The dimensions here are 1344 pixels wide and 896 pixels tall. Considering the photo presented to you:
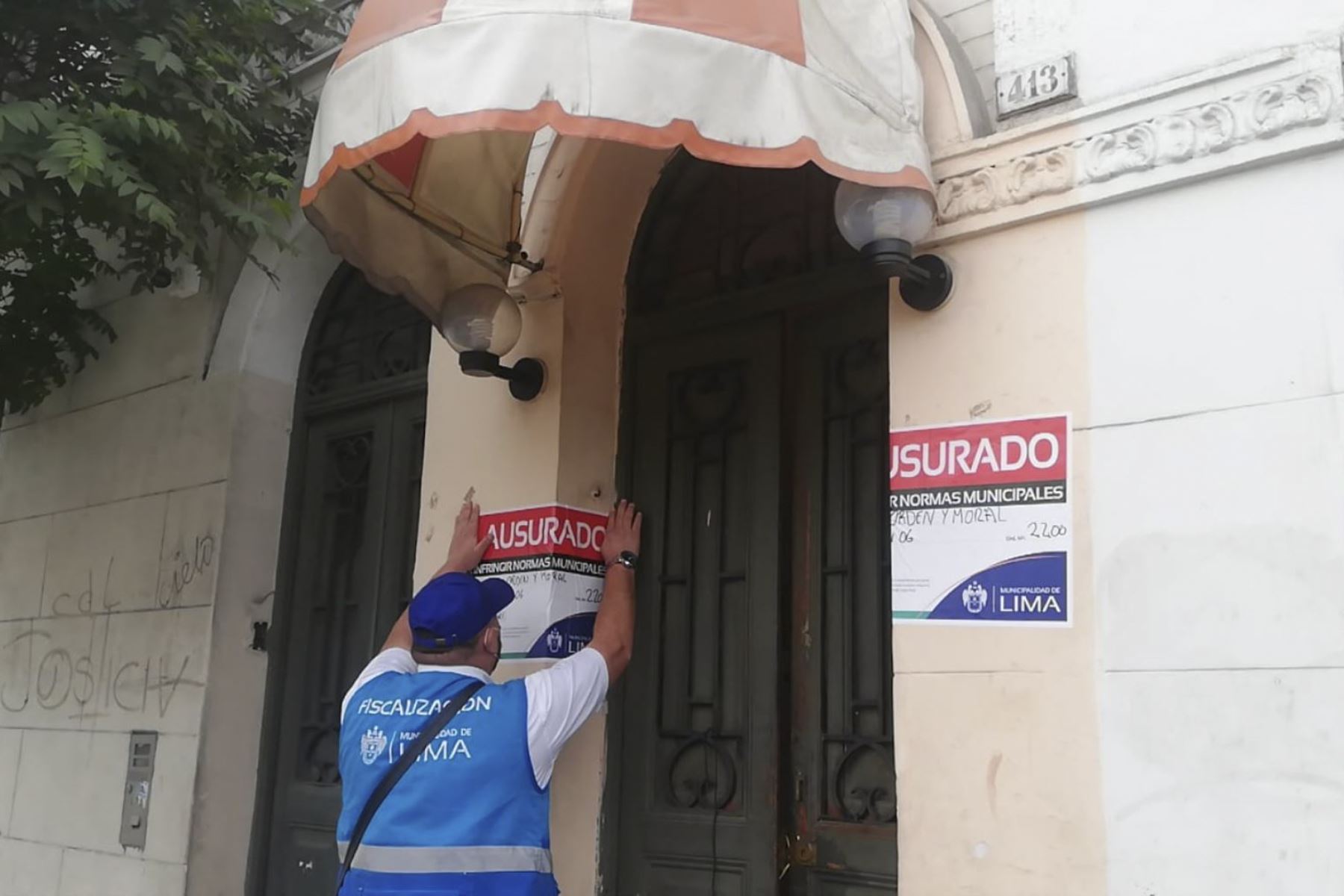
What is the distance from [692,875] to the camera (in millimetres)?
4203

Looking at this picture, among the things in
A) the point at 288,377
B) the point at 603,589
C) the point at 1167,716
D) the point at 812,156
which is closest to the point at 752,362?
the point at 603,589

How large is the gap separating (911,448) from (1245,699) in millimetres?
1086

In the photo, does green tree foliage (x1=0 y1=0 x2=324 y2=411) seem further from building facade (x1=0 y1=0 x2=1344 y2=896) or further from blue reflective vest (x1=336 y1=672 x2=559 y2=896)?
blue reflective vest (x1=336 y1=672 x2=559 y2=896)

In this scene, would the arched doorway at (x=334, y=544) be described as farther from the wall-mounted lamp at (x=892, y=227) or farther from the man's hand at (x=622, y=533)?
the wall-mounted lamp at (x=892, y=227)

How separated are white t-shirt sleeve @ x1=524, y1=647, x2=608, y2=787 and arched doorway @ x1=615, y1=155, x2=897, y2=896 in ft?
2.82

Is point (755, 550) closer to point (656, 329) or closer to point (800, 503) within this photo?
point (800, 503)

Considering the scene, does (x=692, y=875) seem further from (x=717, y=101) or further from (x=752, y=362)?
(x=717, y=101)

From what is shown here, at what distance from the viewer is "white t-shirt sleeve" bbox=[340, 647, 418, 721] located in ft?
11.5

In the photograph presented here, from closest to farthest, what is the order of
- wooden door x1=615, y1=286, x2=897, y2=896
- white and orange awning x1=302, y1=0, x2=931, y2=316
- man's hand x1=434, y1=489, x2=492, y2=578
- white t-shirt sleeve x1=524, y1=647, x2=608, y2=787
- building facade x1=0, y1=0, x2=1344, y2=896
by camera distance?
building facade x1=0, y1=0, x2=1344, y2=896, white and orange awning x1=302, y1=0, x2=931, y2=316, white t-shirt sleeve x1=524, y1=647, x2=608, y2=787, wooden door x1=615, y1=286, x2=897, y2=896, man's hand x1=434, y1=489, x2=492, y2=578

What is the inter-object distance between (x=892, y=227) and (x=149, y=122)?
287cm

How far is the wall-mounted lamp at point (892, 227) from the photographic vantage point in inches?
132

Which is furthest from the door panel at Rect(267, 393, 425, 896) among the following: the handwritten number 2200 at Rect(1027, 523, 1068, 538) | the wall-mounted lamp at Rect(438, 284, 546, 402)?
the handwritten number 2200 at Rect(1027, 523, 1068, 538)

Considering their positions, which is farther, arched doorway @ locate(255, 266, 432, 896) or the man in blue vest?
arched doorway @ locate(255, 266, 432, 896)

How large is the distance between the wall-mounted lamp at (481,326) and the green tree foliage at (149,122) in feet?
3.89
